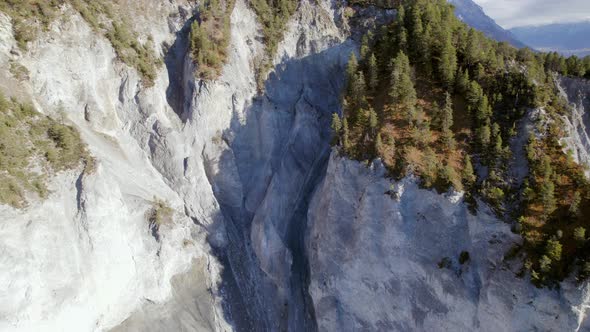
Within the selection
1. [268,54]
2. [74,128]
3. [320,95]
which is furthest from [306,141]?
[74,128]

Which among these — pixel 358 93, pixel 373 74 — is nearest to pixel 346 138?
pixel 358 93

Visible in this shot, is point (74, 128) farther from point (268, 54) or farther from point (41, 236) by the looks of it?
point (268, 54)

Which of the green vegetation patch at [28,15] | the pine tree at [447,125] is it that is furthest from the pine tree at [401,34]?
the green vegetation patch at [28,15]

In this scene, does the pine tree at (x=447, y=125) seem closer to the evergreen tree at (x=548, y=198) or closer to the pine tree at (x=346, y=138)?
the evergreen tree at (x=548, y=198)

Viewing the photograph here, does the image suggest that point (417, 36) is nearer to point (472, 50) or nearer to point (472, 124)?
point (472, 50)

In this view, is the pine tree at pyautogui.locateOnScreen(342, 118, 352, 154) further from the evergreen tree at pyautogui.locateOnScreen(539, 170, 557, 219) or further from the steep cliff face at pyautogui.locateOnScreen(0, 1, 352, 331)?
the evergreen tree at pyautogui.locateOnScreen(539, 170, 557, 219)
